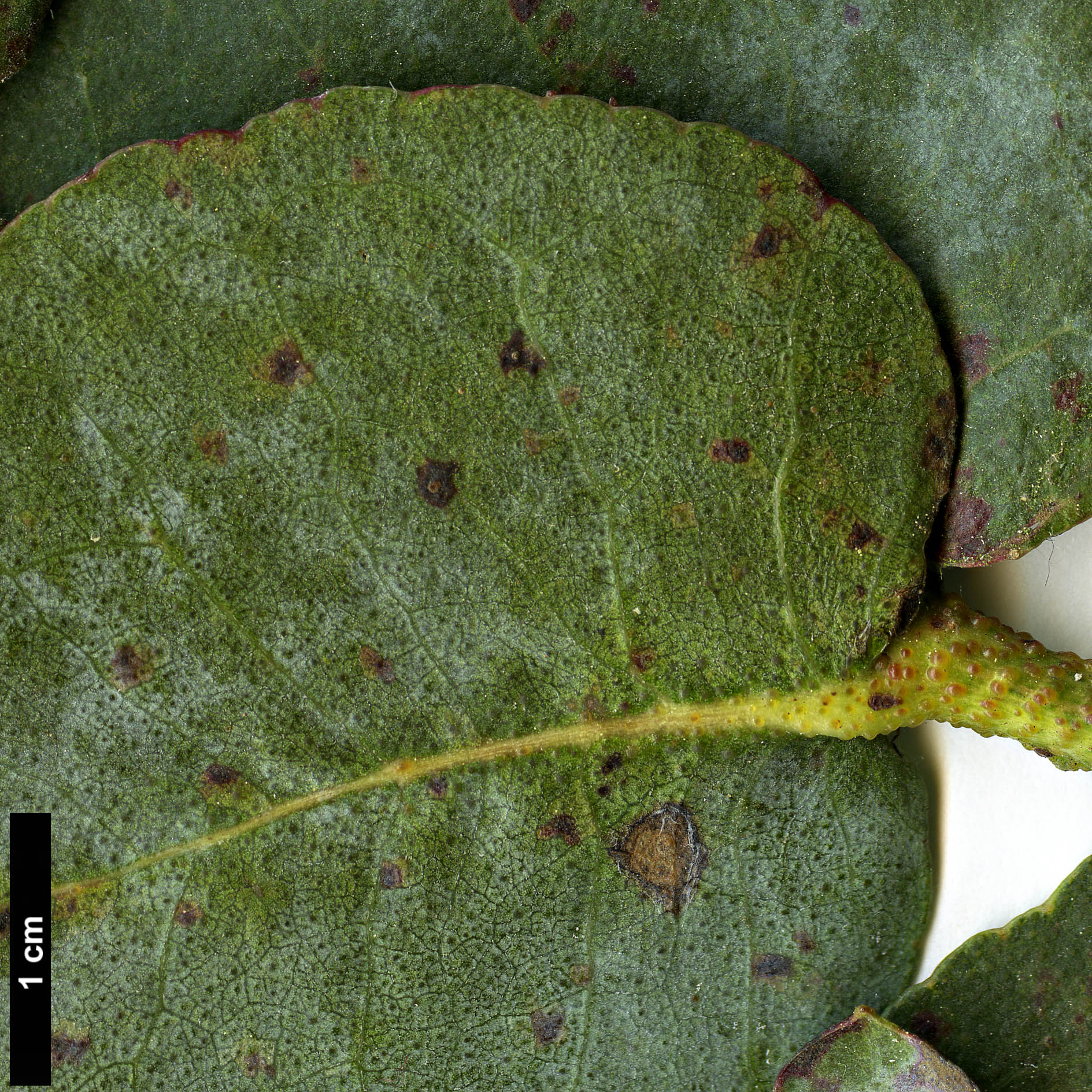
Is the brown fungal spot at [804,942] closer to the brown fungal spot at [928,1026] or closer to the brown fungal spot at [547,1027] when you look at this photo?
the brown fungal spot at [928,1026]

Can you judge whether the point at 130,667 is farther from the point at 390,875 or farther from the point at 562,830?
the point at 562,830

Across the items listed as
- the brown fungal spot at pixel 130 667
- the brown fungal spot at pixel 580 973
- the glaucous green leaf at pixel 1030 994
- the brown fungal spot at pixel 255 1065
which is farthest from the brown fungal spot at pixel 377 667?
the glaucous green leaf at pixel 1030 994

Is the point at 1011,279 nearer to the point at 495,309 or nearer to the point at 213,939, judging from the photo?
the point at 495,309

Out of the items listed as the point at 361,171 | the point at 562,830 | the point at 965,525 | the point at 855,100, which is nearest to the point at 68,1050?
the point at 562,830

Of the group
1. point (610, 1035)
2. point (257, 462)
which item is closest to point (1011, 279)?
point (257, 462)

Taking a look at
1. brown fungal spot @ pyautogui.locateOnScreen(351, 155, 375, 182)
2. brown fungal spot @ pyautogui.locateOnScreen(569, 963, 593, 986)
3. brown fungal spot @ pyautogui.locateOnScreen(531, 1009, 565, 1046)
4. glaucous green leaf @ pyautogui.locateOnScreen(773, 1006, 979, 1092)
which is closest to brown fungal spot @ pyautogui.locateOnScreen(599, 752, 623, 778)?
brown fungal spot @ pyautogui.locateOnScreen(569, 963, 593, 986)

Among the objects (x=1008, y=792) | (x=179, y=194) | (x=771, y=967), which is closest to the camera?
(x=179, y=194)
